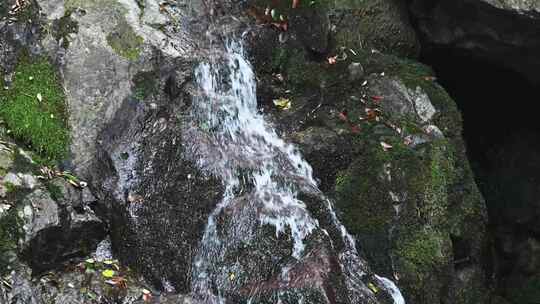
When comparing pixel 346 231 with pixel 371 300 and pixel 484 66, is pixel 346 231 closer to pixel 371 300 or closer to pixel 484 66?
pixel 371 300

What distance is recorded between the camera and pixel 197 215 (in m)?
5.21

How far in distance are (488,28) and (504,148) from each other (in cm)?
280

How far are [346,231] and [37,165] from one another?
3139 mm

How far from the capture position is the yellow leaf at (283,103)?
652cm

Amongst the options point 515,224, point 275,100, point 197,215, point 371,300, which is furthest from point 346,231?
point 515,224

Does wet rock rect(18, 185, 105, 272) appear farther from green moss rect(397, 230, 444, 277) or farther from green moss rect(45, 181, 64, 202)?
green moss rect(397, 230, 444, 277)

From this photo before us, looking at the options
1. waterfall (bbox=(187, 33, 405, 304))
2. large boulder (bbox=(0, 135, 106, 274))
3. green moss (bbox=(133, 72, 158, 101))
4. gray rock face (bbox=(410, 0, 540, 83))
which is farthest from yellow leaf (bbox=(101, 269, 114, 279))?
gray rock face (bbox=(410, 0, 540, 83))

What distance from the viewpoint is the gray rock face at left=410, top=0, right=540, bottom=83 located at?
5.93 m

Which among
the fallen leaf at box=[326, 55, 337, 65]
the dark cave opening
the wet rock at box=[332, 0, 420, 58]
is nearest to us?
the fallen leaf at box=[326, 55, 337, 65]

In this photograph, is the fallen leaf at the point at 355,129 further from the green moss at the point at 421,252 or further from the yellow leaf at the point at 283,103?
the green moss at the point at 421,252

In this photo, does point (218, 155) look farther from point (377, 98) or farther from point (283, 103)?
point (377, 98)

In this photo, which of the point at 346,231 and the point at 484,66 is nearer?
the point at 346,231

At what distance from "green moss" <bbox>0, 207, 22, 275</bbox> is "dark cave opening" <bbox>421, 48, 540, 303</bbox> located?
19.4 ft

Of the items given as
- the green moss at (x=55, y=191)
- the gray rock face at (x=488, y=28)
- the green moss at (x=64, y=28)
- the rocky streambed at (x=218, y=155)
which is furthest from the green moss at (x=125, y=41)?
the gray rock face at (x=488, y=28)
